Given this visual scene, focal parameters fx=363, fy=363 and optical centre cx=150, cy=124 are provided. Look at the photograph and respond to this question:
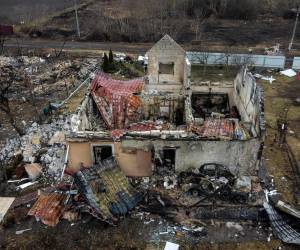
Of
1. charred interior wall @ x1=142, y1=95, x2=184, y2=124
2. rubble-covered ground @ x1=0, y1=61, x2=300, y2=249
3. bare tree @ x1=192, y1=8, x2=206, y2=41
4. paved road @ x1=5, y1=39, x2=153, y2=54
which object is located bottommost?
rubble-covered ground @ x1=0, y1=61, x2=300, y2=249

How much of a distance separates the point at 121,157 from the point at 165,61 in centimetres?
844

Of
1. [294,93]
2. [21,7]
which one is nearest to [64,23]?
[21,7]

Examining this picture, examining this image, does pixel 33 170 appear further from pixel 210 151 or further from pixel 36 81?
pixel 36 81

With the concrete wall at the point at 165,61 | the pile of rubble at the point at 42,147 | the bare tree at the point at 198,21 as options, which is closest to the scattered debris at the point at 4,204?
the pile of rubble at the point at 42,147

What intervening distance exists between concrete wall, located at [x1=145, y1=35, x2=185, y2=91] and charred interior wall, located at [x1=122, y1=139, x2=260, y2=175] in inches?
283

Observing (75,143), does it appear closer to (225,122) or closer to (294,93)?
(225,122)

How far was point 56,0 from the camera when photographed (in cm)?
6600

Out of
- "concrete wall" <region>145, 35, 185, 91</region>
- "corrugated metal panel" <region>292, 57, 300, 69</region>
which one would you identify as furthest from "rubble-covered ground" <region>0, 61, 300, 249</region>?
"corrugated metal panel" <region>292, 57, 300, 69</region>

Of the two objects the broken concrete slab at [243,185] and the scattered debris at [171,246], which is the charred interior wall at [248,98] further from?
the scattered debris at [171,246]

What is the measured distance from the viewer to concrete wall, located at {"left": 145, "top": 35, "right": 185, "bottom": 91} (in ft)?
77.5

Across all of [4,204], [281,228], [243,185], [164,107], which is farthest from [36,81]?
[281,228]

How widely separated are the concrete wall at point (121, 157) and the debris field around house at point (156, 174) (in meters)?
0.05

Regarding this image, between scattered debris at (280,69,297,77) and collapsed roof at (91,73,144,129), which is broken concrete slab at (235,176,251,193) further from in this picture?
scattered debris at (280,69,297,77)

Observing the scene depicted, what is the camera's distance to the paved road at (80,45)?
4266 cm
